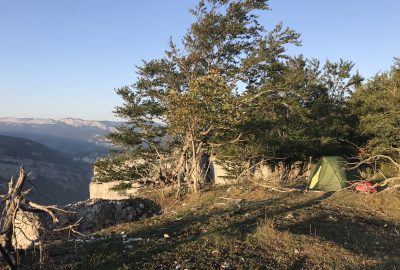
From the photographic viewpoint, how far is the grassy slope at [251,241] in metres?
8.55

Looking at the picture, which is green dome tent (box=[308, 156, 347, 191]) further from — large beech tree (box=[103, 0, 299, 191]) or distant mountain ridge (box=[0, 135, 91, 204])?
distant mountain ridge (box=[0, 135, 91, 204])

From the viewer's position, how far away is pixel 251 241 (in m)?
9.88

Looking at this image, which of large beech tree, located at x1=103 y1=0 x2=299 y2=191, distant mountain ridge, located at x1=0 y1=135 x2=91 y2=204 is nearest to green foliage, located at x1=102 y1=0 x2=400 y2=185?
large beech tree, located at x1=103 y1=0 x2=299 y2=191

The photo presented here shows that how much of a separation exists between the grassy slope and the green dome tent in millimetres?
6032

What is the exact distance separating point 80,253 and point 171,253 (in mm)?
2032

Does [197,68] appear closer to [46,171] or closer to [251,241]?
[251,241]

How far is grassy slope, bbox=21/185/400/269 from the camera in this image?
855cm

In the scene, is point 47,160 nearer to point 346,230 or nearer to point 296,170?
point 296,170

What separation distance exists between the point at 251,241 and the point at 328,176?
1338cm

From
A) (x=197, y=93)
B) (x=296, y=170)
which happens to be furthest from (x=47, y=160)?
(x=197, y=93)

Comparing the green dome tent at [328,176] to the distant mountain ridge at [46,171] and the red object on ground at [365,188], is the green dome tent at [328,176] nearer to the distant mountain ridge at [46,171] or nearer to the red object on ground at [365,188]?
the red object on ground at [365,188]

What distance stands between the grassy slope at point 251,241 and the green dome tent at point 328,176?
603 centimetres

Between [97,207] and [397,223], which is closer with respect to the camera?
[397,223]

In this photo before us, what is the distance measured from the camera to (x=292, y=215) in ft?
42.4
